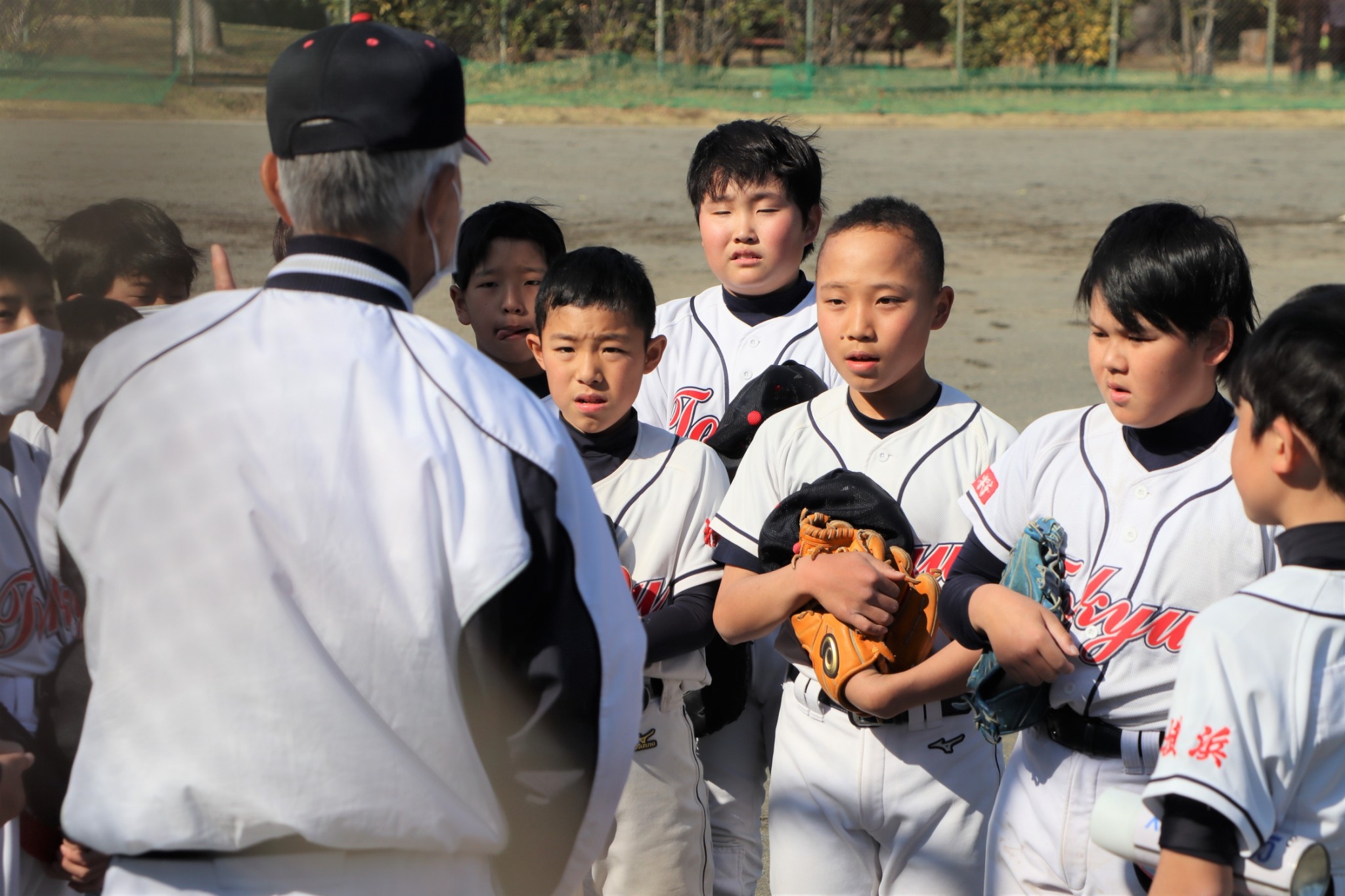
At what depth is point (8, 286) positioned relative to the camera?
52.3 inches

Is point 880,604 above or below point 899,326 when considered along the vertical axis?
below

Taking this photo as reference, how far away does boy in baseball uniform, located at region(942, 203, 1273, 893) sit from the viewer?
5.82 ft

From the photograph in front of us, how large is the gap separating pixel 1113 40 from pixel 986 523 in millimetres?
24715

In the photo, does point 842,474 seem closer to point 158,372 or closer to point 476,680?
point 476,680

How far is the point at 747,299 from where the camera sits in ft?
9.17

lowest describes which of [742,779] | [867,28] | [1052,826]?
[742,779]

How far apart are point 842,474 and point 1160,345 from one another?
55 centimetres

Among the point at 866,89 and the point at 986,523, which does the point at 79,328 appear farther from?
the point at 866,89

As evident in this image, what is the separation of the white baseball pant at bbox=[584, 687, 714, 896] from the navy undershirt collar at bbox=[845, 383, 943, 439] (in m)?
0.60

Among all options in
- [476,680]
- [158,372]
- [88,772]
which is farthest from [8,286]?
[476,680]

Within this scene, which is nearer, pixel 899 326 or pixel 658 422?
pixel 899 326

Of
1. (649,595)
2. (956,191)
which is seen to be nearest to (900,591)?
(649,595)

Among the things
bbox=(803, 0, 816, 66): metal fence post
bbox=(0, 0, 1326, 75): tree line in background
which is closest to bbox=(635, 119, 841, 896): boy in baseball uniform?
bbox=(0, 0, 1326, 75): tree line in background

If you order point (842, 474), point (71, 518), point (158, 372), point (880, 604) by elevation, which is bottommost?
point (880, 604)
